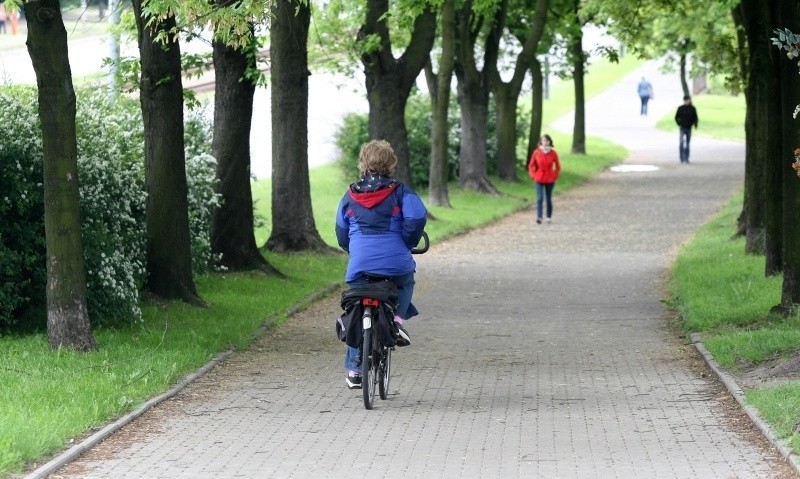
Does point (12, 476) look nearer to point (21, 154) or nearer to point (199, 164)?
point (21, 154)

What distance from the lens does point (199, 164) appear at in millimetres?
17266

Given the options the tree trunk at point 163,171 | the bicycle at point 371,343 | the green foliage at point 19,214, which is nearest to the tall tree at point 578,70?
the tree trunk at point 163,171

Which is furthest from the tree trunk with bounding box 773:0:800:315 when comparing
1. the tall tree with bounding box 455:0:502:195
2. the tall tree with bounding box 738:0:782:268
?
the tall tree with bounding box 455:0:502:195

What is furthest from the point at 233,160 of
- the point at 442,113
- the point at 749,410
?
the point at 442,113

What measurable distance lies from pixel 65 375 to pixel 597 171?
34.9 metres

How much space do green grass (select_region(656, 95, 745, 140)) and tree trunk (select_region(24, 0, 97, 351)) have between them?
52325 millimetres

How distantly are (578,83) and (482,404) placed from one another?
3590cm

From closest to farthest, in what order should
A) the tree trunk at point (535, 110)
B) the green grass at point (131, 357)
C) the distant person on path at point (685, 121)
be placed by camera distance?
1. the green grass at point (131, 357)
2. the tree trunk at point (535, 110)
3. the distant person on path at point (685, 121)

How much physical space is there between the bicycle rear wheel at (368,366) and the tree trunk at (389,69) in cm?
1485

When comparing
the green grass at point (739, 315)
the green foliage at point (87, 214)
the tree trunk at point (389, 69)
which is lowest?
the green grass at point (739, 315)

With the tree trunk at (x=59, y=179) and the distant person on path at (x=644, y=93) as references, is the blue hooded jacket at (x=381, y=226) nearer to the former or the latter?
the tree trunk at (x=59, y=179)

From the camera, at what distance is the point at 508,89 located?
119ft

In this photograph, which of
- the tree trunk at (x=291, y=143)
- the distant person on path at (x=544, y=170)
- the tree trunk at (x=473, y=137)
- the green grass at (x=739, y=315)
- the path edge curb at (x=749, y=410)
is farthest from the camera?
the tree trunk at (x=473, y=137)

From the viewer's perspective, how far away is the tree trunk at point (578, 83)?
39028mm
